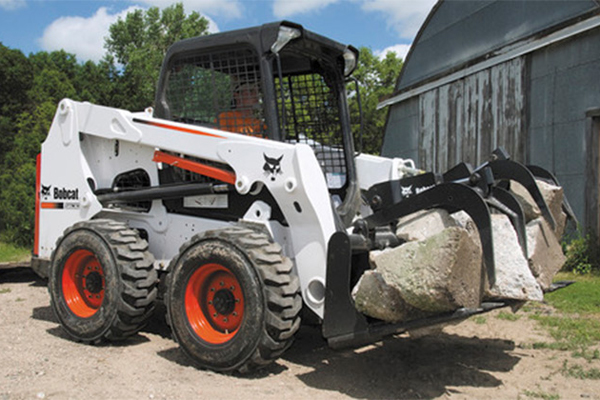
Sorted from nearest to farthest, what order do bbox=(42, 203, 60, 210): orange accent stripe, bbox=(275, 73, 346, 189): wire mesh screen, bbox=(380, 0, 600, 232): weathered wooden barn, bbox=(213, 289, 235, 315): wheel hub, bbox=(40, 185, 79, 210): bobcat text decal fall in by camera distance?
bbox=(213, 289, 235, 315): wheel hub < bbox=(275, 73, 346, 189): wire mesh screen < bbox=(40, 185, 79, 210): bobcat text decal < bbox=(42, 203, 60, 210): orange accent stripe < bbox=(380, 0, 600, 232): weathered wooden barn

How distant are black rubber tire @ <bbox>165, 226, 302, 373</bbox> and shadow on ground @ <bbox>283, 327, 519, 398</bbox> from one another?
17.2 inches

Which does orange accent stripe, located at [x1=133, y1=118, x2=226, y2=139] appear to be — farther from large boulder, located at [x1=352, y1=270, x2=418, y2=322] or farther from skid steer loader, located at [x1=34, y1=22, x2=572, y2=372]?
large boulder, located at [x1=352, y1=270, x2=418, y2=322]

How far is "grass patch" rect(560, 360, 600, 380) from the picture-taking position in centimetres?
443

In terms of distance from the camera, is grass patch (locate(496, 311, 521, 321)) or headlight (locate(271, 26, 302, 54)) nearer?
headlight (locate(271, 26, 302, 54))

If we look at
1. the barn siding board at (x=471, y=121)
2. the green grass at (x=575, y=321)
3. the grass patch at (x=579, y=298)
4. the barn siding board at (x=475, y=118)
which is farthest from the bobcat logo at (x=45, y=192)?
the barn siding board at (x=471, y=121)

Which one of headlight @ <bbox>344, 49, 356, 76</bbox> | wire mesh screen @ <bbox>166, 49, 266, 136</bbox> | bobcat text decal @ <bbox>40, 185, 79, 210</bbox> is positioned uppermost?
headlight @ <bbox>344, 49, 356, 76</bbox>

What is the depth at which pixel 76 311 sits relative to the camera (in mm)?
5480

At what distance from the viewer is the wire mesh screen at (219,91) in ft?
16.8

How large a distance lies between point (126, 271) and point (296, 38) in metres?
2.43

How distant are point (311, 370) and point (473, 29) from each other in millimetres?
9242

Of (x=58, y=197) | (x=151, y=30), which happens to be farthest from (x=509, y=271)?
(x=151, y=30)

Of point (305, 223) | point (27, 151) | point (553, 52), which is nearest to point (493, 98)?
point (553, 52)

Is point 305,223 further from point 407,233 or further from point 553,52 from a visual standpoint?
point 553,52

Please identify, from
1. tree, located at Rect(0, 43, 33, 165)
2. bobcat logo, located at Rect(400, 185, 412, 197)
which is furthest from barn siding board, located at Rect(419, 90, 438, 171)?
tree, located at Rect(0, 43, 33, 165)
